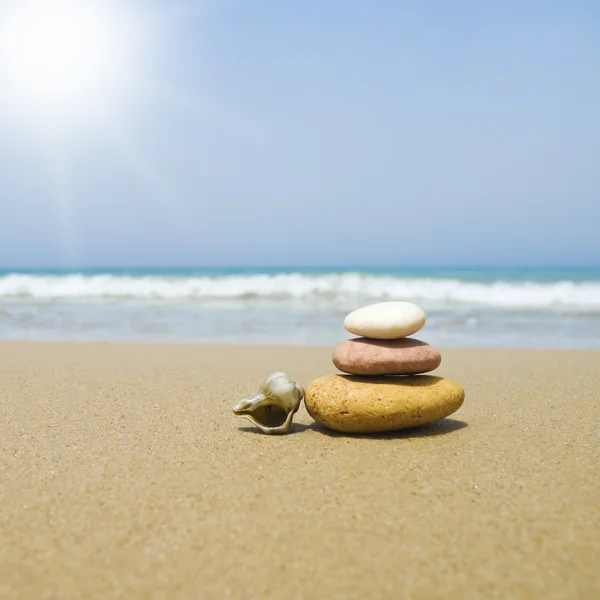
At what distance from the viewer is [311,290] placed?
2044 centimetres

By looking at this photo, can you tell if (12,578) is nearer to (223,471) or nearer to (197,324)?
(223,471)

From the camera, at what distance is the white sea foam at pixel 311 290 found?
1756 centimetres

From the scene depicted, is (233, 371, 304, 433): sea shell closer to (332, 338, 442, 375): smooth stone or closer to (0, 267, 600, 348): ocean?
(332, 338, 442, 375): smooth stone

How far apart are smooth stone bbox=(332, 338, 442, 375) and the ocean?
4.53 meters

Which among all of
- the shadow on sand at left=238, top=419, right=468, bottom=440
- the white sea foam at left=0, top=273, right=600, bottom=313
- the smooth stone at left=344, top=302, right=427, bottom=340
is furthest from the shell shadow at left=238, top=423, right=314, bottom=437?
the white sea foam at left=0, top=273, right=600, bottom=313

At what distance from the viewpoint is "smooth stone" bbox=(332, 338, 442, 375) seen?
142 inches

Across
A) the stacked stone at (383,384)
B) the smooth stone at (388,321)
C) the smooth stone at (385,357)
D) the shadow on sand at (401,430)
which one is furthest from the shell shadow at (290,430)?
the smooth stone at (388,321)

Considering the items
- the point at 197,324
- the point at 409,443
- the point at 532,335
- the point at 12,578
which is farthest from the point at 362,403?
the point at 197,324

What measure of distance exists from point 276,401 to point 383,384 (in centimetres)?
62

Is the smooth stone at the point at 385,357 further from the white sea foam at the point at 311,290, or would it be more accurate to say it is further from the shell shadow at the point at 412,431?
the white sea foam at the point at 311,290

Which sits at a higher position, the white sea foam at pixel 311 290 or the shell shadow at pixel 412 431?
the shell shadow at pixel 412 431

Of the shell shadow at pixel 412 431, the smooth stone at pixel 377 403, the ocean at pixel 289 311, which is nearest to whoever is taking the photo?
the smooth stone at pixel 377 403

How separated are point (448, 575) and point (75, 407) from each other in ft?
10.1

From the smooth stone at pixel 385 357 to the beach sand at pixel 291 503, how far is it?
0.38 meters
